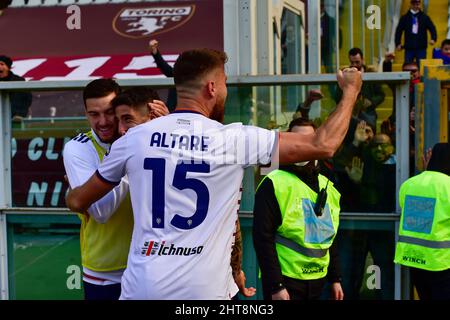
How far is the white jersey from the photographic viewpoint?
3.49m

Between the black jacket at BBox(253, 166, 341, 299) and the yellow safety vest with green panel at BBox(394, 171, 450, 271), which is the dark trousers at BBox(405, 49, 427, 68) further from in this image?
the black jacket at BBox(253, 166, 341, 299)

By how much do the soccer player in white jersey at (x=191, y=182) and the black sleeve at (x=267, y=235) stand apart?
1512mm

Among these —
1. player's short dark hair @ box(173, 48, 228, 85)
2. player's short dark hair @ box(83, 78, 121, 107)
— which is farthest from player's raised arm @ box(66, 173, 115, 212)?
player's short dark hair @ box(83, 78, 121, 107)

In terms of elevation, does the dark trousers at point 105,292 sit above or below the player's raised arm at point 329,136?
below

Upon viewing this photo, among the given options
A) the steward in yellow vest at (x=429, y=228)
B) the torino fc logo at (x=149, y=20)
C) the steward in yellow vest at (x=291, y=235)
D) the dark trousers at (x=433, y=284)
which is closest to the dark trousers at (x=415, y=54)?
the torino fc logo at (x=149, y=20)

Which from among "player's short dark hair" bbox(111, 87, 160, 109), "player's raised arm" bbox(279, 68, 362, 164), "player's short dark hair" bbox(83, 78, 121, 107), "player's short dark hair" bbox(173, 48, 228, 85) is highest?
"player's short dark hair" bbox(173, 48, 228, 85)

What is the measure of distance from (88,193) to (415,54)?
Answer: 1151 cm

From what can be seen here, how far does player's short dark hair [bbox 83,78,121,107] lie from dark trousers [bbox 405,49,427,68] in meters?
10.7

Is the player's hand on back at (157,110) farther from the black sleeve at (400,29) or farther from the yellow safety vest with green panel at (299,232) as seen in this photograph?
the black sleeve at (400,29)

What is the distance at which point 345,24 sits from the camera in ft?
40.8

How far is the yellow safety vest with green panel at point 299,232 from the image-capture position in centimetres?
516

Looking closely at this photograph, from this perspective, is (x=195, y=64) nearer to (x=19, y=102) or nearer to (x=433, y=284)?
(x=433, y=284)

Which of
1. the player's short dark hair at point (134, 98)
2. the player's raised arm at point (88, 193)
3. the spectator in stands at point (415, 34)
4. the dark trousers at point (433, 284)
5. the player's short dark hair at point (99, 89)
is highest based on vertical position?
the spectator in stands at point (415, 34)
